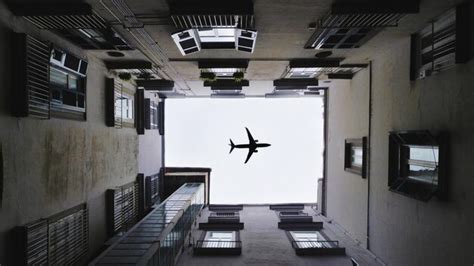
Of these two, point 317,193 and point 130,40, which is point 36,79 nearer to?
point 130,40

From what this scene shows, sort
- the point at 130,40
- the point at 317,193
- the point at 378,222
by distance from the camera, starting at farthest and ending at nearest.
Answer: the point at 317,193 < the point at 378,222 < the point at 130,40

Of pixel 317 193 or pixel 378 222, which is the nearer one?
pixel 378 222

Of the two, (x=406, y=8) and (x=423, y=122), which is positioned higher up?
(x=406, y=8)

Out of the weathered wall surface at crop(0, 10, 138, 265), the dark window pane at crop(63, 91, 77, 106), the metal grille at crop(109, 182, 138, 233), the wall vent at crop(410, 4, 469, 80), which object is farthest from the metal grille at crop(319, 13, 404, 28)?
the metal grille at crop(109, 182, 138, 233)

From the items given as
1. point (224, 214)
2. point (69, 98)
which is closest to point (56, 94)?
point (69, 98)

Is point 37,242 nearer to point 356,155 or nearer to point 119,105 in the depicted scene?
point 119,105

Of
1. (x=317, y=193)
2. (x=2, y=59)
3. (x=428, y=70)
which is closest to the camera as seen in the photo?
(x=2, y=59)

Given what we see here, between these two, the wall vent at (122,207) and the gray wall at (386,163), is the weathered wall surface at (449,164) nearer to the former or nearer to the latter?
the gray wall at (386,163)

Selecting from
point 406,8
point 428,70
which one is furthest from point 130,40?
point 428,70
